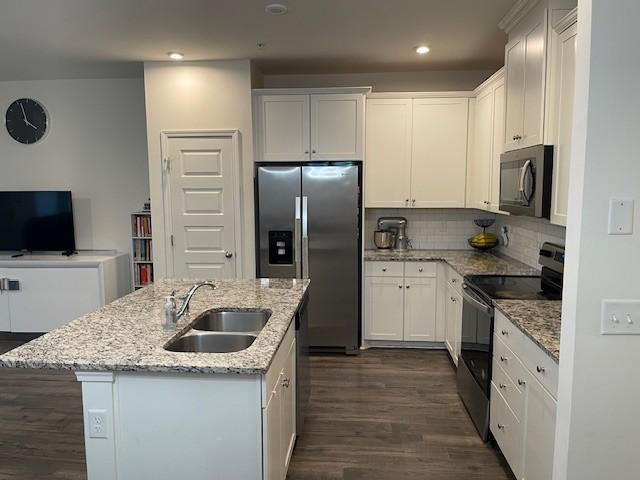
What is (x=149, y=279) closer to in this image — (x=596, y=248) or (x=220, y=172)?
(x=220, y=172)

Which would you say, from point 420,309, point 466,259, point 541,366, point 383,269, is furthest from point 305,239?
point 541,366

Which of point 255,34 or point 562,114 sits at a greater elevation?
point 255,34

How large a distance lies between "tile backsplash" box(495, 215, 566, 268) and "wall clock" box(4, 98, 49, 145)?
15.9 feet

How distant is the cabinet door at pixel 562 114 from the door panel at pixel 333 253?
6.30ft

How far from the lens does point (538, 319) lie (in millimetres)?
2197

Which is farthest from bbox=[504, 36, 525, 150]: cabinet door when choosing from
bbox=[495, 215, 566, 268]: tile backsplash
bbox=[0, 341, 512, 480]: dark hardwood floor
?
bbox=[0, 341, 512, 480]: dark hardwood floor

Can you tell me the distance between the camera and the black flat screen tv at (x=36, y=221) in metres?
4.93

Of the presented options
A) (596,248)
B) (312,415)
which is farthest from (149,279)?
(596,248)

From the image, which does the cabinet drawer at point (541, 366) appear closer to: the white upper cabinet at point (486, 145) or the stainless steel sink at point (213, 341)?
the stainless steel sink at point (213, 341)

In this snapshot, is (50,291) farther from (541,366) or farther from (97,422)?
(541,366)

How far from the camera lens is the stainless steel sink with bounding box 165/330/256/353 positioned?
2.15m

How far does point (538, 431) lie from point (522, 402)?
0.20 metres

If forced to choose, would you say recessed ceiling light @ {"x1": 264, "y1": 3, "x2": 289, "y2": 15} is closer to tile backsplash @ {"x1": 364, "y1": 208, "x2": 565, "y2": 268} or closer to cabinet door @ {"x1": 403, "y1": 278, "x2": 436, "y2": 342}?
tile backsplash @ {"x1": 364, "y1": 208, "x2": 565, "y2": 268}

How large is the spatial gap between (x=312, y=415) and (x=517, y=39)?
2.81 meters
